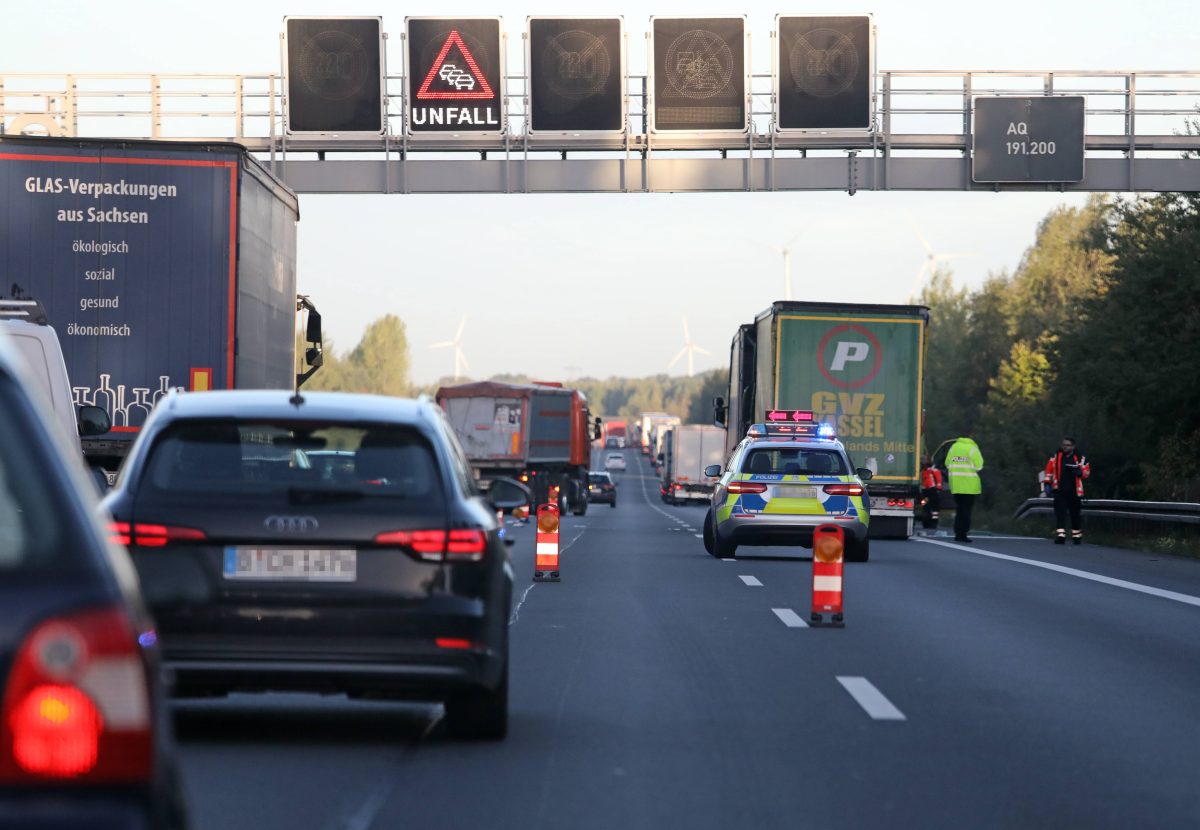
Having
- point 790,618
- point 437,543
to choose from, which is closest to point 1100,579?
point 790,618

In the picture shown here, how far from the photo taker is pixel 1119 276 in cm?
4078

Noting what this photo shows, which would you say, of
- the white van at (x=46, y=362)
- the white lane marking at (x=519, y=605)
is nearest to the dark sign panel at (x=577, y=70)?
the white lane marking at (x=519, y=605)

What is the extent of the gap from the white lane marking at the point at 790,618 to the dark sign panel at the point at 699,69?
18245 mm

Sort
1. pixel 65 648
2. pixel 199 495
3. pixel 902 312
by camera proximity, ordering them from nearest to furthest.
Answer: pixel 65 648, pixel 199 495, pixel 902 312

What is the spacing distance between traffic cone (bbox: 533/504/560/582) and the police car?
3.93 m

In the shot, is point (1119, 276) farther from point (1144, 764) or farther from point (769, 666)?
point (1144, 764)

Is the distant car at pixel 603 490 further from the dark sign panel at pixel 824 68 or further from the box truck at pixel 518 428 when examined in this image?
the dark sign panel at pixel 824 68

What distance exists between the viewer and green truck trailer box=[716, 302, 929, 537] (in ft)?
99.9

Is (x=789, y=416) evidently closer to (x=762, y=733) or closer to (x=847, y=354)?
(x=847, y=354)

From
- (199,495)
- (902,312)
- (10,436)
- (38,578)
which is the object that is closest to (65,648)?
(38,578)

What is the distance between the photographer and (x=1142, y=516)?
3181cm

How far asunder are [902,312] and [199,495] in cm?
2330

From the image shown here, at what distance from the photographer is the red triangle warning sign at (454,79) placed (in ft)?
109

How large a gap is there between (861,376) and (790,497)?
24.5ft
